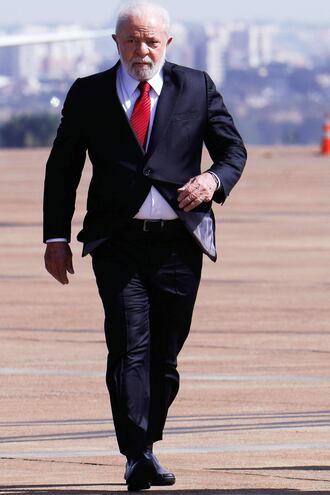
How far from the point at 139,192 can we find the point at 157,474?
43.6 inches

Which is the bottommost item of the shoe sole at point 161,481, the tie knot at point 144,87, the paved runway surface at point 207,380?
the paved runway surface at point 207,380

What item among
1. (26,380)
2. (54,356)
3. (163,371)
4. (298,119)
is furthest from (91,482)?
(298,119)

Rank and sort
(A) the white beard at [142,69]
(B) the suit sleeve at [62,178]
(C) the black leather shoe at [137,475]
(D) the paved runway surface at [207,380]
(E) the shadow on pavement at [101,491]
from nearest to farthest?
1. (E) the shadow on pavement at [101,491]
2. (C) the black leather shoe at [137,475]
3. (A) the white beard at [142,69]
4. (B) the suit sleeve at [62,178]
5. (D) the paved runway surface at [207,380]

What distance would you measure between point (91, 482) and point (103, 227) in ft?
3.35

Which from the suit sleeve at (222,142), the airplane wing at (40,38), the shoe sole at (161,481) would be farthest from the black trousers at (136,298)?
the airplane wing at (40,38)

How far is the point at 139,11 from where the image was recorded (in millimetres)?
7340

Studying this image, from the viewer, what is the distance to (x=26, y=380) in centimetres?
1070

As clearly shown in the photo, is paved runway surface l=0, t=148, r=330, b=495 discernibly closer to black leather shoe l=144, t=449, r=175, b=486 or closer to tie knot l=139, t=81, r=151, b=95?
black leather shoe l=144, t=449, r=175, b=486

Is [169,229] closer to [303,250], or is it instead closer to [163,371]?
[163,371]

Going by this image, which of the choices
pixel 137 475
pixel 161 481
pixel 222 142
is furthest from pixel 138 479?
pixel 222 142

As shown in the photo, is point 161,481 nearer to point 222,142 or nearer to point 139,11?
point 222,142

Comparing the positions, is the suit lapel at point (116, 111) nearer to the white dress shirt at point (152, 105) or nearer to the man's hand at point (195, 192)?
the white dress shirt at point (152, 105)

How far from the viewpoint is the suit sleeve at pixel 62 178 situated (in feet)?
24.8

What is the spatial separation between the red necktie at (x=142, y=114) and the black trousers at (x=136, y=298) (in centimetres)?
36
